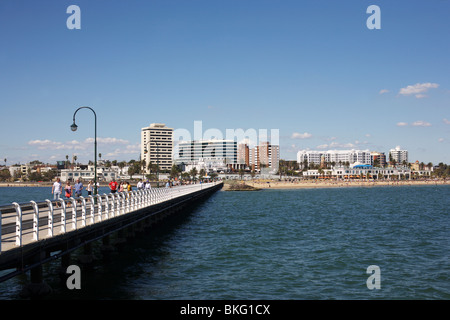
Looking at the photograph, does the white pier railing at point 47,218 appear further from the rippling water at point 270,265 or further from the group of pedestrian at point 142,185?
the group of pedestrian at point 142,185

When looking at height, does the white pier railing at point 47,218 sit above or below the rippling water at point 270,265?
above

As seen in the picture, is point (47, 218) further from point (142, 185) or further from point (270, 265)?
point (142, 185)

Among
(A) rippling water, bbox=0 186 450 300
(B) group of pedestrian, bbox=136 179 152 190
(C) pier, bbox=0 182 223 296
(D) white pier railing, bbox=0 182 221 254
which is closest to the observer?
(C) pier, bbox=0 182 223 296

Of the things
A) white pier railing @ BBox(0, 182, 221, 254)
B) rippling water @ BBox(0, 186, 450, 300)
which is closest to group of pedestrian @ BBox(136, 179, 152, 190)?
rippling water @ BBox(0, 186, 450, 300)

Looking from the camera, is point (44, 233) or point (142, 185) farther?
point (142, 185)

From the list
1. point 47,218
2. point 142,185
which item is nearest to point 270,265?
point 47,218

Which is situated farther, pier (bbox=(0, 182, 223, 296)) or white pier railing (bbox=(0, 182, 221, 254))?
white pier railing (bbox=(0, 182, 221, 254))

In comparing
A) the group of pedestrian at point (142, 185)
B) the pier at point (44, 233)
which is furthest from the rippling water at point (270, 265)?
the group of pedestrian at point (142, 185)

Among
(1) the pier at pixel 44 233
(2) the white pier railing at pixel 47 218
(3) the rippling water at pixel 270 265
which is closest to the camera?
(1) the pier at pixel 44 233

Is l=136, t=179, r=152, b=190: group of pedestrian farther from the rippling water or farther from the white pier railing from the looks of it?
the white pier railing
